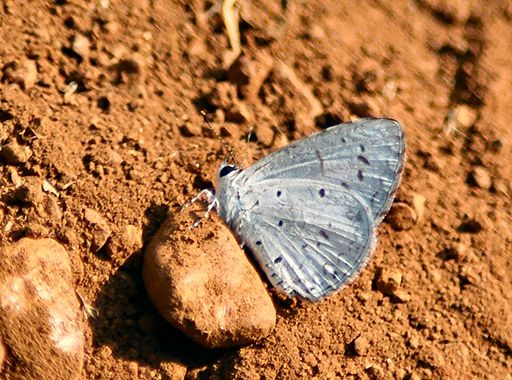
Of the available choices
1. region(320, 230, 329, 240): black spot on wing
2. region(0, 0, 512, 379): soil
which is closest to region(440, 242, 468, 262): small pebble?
region(0, 0, 512, 379): soil

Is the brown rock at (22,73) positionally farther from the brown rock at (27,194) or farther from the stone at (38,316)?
the stone at (38,316)

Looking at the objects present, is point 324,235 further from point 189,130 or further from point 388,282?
point 189,130

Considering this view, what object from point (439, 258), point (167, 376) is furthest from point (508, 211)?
point (167, 376)

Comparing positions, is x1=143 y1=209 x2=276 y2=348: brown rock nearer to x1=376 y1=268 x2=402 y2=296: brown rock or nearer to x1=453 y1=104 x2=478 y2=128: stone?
x1=376 y1=268 x2=402 y2=296: brown rock

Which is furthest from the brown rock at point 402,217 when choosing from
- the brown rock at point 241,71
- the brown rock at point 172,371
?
the brown rock at point 172,371

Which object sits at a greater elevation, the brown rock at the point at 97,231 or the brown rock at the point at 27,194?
the brown rock at the point at 27,194

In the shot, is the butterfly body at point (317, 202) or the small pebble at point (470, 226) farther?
the small pebble at point (470, 226)

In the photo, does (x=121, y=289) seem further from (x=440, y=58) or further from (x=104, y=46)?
(x=440, y=58)
